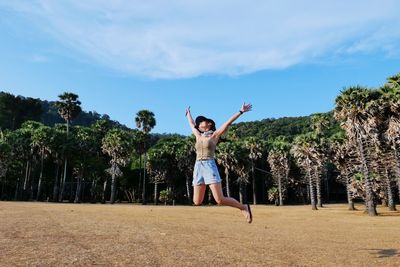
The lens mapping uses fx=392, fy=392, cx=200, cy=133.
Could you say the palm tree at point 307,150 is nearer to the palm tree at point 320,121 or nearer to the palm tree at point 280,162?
the palm tree at point 280,162

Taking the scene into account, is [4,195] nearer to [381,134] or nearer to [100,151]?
Answer: [100,151]

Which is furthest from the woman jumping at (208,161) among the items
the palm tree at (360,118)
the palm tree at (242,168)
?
the palm tree at (242,168)

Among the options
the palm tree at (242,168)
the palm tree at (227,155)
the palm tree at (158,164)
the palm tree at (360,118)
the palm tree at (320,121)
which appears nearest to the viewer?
the palm tree at (360,118)

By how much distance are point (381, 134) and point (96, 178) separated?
170ft

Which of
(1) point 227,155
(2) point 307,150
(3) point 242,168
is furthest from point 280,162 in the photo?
(2) point 307,150

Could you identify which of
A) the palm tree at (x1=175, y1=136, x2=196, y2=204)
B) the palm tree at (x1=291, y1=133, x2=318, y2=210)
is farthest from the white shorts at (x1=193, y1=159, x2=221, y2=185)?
the palm tree at (x1=175, y1=136, x2=196, y2=204)

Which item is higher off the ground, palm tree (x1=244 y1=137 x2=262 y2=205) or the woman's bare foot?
palm tree (x1=244 y1=137 x2=262 y2=205)

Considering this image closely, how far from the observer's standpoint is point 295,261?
333 inches

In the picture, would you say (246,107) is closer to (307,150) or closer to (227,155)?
(307,150)

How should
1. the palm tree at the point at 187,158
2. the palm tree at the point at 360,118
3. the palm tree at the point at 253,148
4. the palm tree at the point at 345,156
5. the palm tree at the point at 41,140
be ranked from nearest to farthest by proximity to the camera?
the palm tree at the point at 360,118
the palm tree at the point at 345,156
the palm tree at the point at 41,140
the palm tree at the point at 253,148
the palm tree at the point at 187,158

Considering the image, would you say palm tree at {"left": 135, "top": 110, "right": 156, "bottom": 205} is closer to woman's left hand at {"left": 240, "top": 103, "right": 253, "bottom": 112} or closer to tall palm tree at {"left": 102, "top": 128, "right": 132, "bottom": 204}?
tall palm tree at {"left": 102, "top": 128, "right": 132, "bottom": 204}

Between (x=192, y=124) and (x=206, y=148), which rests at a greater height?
(x=192, y=124)

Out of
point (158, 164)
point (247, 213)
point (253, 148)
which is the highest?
point (253, 148)

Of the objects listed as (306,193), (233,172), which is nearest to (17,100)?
(233,172)
